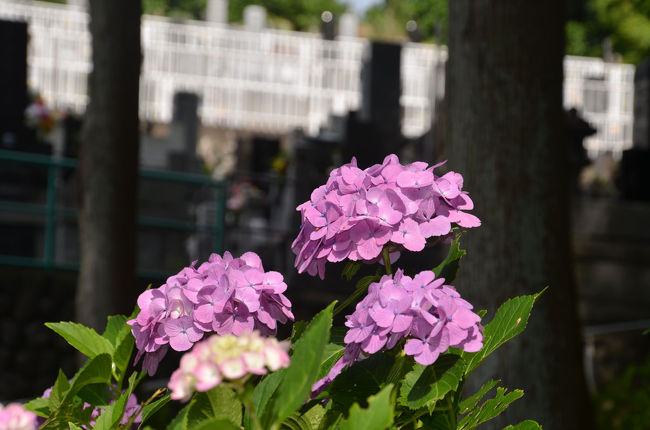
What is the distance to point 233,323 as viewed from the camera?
1.23 m

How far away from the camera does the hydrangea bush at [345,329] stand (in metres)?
1.09

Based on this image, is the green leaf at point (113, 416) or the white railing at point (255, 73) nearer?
the green leaf at point (113, 416)

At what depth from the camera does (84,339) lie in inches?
55.9

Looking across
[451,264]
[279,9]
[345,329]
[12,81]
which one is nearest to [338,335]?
[345,329]

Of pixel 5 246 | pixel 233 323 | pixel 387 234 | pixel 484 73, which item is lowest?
pixel 5 246

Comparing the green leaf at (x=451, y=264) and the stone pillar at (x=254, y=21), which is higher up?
the stone pillar at (x=254, y=21)

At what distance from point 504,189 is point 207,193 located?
1228cm

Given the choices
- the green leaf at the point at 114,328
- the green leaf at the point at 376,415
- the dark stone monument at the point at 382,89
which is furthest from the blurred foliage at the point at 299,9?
the green leaf at the point at 376,415

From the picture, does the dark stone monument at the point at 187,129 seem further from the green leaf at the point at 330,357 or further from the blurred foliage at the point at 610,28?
the blurred foliage at the point at 610,28

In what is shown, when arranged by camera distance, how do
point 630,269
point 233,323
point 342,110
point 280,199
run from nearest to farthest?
point 233,323
point 630,269
point 280,199
point 342,110

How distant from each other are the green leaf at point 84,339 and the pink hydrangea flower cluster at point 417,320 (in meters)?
0.49

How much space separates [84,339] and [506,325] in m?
0.69

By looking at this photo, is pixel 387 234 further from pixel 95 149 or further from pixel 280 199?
pixel 280 199

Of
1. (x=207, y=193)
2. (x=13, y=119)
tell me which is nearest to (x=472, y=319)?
(x=13, y=119)
